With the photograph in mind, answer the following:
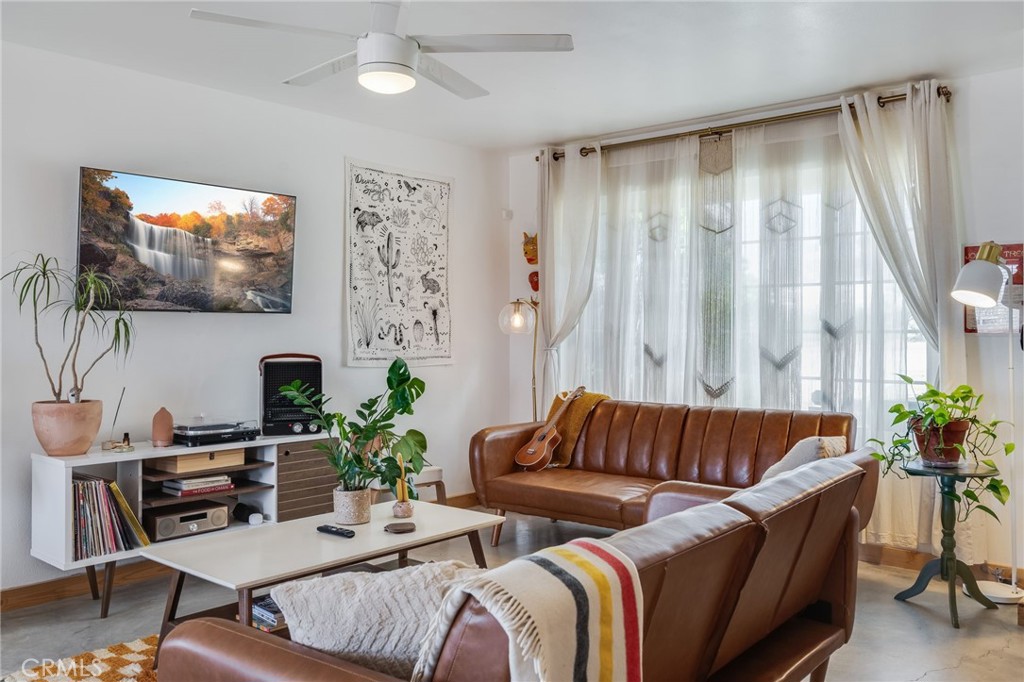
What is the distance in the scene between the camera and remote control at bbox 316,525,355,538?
3096 millimetres

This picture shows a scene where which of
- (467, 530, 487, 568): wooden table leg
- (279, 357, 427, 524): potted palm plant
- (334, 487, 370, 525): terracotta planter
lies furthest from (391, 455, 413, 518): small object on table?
(467, 530, 487, 568): wooden table leg

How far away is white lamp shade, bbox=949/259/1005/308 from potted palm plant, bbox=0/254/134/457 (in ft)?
12.7

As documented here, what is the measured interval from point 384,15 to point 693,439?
115 inches

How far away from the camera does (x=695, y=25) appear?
3.49 metres

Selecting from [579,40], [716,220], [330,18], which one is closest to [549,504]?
[716,220]

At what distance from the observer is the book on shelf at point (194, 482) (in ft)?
12.7

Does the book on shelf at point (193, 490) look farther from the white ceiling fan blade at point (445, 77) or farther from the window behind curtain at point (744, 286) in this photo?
the window behind curtain at point (744, 286)

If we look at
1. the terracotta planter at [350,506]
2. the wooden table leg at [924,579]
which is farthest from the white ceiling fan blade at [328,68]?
the wooden table leg at [924,579]

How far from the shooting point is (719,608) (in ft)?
5.74

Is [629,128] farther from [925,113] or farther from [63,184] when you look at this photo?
[63,184]

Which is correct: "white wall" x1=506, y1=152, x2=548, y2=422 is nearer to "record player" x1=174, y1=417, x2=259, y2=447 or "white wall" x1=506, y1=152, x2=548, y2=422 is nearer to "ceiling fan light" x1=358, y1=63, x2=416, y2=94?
"record player" x1=174, y1=417, x2=259, y2=447

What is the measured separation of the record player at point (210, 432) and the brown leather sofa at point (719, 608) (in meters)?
2.40

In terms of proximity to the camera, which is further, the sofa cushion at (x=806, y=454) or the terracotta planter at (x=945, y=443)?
the terracotta planter at (x=945, y=443)

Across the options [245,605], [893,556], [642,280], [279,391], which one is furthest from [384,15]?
[893,556]
